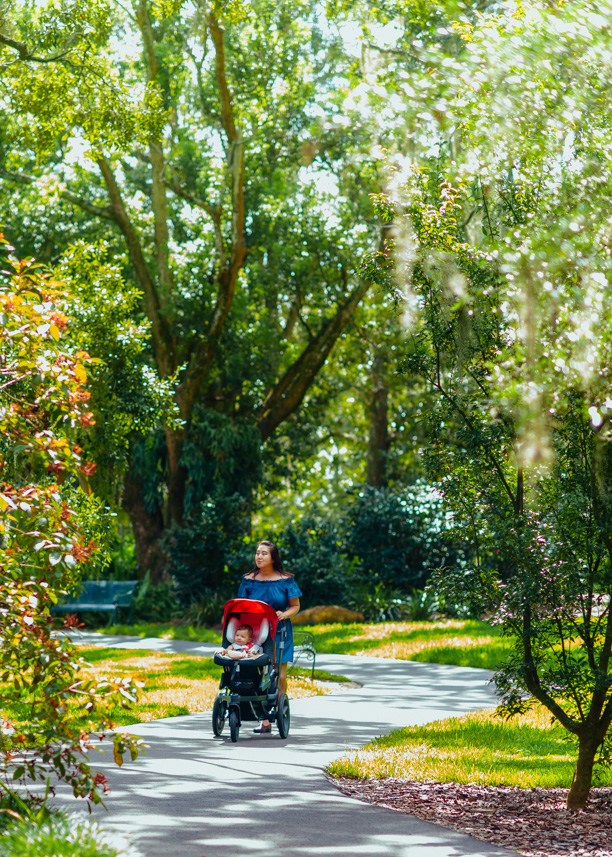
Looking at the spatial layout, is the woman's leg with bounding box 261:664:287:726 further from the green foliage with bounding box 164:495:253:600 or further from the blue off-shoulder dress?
the green foliage with bounding box 164:495:253:600

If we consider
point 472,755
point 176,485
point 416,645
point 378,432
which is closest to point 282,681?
point 472,755

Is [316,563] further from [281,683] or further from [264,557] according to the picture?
[281,683]

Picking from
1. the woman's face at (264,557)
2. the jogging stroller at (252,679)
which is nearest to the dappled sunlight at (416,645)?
the woman's face at (264,557)

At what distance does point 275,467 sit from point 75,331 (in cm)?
1511

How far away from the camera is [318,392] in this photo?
28766 millimetres

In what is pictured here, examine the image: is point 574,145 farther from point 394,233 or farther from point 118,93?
point 118,93

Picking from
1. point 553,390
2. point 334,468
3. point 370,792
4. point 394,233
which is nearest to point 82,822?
point 370,792

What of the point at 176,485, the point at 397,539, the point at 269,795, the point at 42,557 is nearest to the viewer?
the point at 42,557

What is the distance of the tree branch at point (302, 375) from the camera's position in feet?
76.6

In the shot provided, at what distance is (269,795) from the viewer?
6.41 m

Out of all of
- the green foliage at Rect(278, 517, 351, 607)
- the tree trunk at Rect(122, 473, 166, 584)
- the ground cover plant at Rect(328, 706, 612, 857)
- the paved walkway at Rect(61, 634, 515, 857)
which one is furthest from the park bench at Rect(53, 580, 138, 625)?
the ground cover plant at Rect(328, 706, 612, 857)

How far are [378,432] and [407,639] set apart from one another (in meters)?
13.7

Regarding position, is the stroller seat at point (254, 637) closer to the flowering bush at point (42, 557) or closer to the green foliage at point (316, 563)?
the flowering bush at point (42, 557)

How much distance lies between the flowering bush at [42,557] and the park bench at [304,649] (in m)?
7.48
